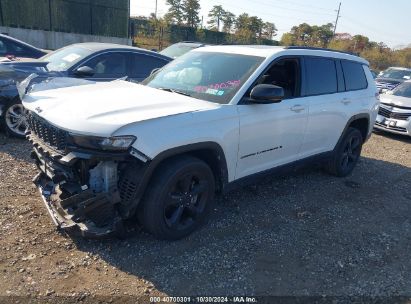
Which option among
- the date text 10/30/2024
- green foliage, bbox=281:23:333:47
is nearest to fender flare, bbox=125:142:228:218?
the date text 10/30/2024

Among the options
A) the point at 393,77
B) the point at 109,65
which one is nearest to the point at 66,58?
the point at 109,65

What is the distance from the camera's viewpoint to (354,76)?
575cm

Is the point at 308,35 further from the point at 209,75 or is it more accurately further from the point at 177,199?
the point at 177,199

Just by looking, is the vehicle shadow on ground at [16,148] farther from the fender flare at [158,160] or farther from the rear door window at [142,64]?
the fender flare at [158,160]

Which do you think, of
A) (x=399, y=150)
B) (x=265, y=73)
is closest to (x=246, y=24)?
(x=399, y=150)

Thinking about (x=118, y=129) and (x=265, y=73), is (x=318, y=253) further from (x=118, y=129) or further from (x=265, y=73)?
(x=118, y=129)

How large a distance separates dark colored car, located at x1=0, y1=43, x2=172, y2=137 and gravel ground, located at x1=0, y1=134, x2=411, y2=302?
4.54 ft

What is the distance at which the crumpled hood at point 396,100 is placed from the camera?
9.48 meters

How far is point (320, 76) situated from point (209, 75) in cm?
170

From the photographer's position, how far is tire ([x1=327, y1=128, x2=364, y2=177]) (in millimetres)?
5746

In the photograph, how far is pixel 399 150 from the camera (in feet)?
27.6

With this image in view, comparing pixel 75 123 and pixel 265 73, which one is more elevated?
pixel 265 73

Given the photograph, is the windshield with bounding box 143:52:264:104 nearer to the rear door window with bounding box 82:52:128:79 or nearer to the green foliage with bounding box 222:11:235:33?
the rear door window with bounding box 82:52:128:79

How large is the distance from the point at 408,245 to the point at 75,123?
11.8 ft
